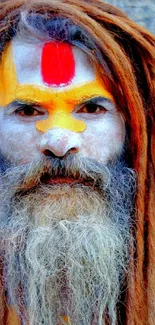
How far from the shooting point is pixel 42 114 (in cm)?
187

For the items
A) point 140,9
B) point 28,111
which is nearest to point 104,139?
point 28,111

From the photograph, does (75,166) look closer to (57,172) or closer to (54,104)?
(57,172)

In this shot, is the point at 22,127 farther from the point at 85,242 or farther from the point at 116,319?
the point at 116,319

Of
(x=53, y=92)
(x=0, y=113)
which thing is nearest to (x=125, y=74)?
(x=53, y=92)

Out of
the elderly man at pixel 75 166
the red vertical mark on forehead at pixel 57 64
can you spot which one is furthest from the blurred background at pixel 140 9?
the red vertical mark on forehead at pixel 57 64

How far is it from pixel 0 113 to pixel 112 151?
289 mm

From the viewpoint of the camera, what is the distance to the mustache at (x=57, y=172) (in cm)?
181

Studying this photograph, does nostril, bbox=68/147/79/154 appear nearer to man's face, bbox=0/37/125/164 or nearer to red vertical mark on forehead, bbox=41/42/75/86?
man's face, bbox=0/37/125/164

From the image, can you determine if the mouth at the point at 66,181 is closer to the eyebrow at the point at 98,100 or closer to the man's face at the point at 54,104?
the man's face at the point at 54,104

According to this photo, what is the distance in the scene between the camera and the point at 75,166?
71.3 inches

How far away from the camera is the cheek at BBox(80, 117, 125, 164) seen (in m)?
1.84

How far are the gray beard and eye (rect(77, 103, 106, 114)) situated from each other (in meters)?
0.13

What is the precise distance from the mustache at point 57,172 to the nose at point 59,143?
17 mm

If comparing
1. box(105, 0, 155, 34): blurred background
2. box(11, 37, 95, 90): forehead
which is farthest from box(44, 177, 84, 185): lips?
box(105, 0, 155, 34): blurred background
